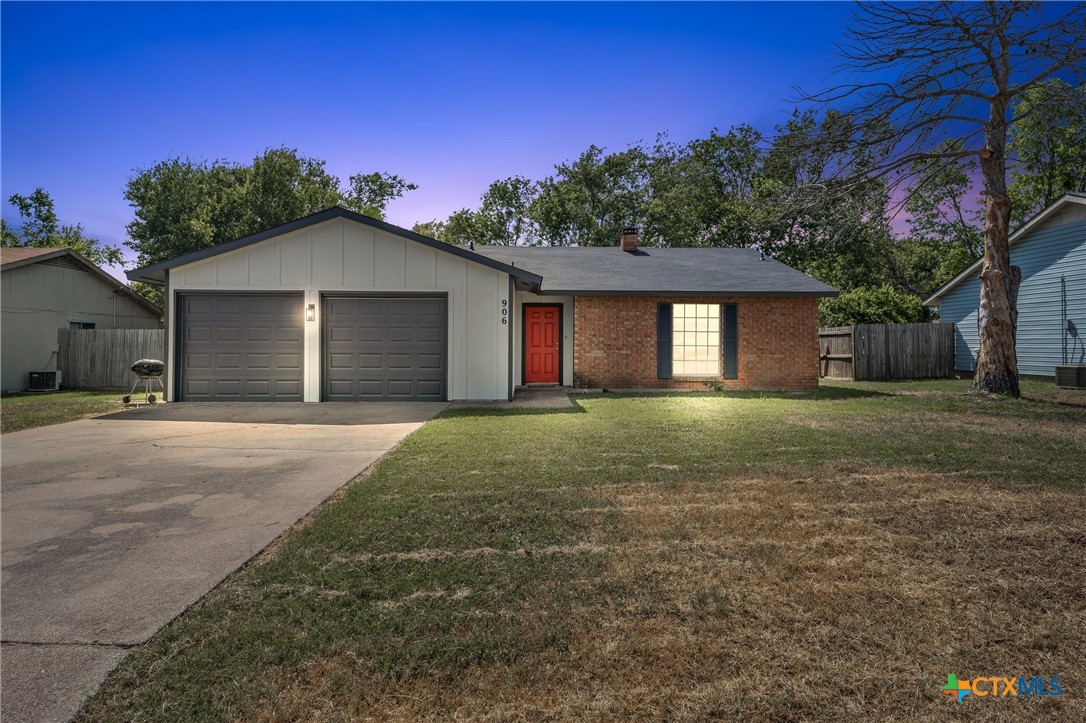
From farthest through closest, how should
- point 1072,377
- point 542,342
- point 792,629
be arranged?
point 542,342, point 1072,377, point 792,629

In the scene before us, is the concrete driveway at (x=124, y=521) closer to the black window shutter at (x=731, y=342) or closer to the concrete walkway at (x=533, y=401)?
the concrete walkway at (x=533, y=401)

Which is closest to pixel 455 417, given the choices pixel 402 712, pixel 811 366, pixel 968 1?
pixel 402 712

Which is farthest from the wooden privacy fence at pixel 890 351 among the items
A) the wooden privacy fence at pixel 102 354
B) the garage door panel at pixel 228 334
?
the wooden privacy fence at pixel 102 354

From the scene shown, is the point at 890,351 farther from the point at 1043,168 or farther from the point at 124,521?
the point at 1043,168

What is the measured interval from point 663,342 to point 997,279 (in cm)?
695

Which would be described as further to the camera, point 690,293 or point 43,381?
point 43,381

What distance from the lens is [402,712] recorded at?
5.81ft

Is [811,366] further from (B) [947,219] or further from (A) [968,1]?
(B) [947,219]

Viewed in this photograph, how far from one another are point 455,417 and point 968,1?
1227 centimetres

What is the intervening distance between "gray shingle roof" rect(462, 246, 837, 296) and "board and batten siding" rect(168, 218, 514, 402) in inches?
104

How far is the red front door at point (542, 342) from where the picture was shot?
47.1ft

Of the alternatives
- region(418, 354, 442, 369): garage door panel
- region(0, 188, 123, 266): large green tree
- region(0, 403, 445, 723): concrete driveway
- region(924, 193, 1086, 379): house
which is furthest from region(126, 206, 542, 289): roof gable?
region(0, 188, 123, 266): large green tree

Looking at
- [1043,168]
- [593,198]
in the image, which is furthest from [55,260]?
[1043,168]

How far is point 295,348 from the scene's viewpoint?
11.3 m
